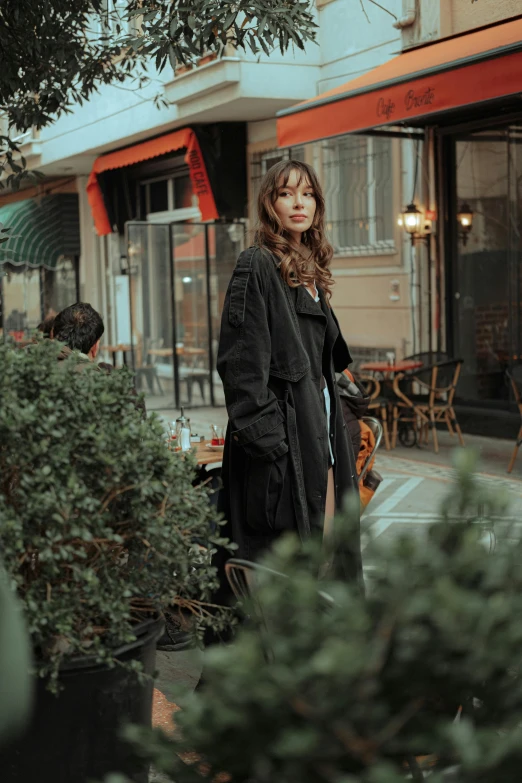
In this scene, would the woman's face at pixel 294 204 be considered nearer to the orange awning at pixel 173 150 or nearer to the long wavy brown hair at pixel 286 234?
the long wavy brown hair at pixel 286 234

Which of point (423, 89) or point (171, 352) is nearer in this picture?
point (423, 89)

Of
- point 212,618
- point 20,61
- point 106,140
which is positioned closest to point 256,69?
point 106,140

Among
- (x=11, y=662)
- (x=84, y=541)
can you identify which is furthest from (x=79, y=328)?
(x=11, y=662)

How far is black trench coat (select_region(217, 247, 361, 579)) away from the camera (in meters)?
3.59

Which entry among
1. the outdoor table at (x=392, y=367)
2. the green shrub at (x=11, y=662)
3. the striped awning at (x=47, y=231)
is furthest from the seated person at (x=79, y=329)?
the striped awning at (x=47, y=231)

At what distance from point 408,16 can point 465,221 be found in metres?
2.46

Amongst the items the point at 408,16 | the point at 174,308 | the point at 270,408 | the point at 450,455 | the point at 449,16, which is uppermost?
the point at 408,16

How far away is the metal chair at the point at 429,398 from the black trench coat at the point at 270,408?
22.5ft

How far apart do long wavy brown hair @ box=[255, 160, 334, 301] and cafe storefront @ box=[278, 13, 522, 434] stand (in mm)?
5966

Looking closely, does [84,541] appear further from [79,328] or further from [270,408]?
[79,328]

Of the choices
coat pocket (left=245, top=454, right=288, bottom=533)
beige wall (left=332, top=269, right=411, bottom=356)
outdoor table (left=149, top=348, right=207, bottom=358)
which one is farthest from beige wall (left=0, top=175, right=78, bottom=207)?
coat pocket (left=245, top=454, right=288, bottom=533)

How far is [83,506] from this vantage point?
2418mm

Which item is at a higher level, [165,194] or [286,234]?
[165,194]

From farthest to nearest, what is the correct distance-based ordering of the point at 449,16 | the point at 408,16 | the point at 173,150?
the point at 173,150
the point at 408,16
the point at 449,16
